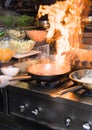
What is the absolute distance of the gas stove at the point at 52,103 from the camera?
106 centimetres

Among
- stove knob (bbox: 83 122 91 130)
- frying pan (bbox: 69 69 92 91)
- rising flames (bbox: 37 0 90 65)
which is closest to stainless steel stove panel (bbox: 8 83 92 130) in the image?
stove knob (bbox: 83 122 91 130)

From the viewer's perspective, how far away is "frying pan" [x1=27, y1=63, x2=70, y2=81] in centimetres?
121

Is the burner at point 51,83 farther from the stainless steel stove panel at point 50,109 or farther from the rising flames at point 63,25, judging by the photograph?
the rising flames at point 63,25

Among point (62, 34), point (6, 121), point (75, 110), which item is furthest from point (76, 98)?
point (62, 34)

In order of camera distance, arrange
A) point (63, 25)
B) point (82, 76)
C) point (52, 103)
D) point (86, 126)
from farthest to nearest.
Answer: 1. point (63, 25)
2. point (82, 76)
3. point (52, 103)
4. point (86, 126)

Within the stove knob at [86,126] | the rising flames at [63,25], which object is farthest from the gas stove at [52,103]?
the rising flames at [63,25]

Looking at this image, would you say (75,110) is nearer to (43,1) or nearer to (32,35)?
(32,35)

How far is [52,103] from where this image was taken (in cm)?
115

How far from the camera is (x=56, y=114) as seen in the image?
1.14m

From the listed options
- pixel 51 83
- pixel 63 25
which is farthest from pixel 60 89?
pixel 63 25

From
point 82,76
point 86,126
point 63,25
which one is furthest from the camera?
point 63,25

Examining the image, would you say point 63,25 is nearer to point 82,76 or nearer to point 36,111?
point 82,76

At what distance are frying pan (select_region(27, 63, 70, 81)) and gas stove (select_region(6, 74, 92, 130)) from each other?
0.04m

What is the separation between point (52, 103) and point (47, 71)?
212 millimetres
